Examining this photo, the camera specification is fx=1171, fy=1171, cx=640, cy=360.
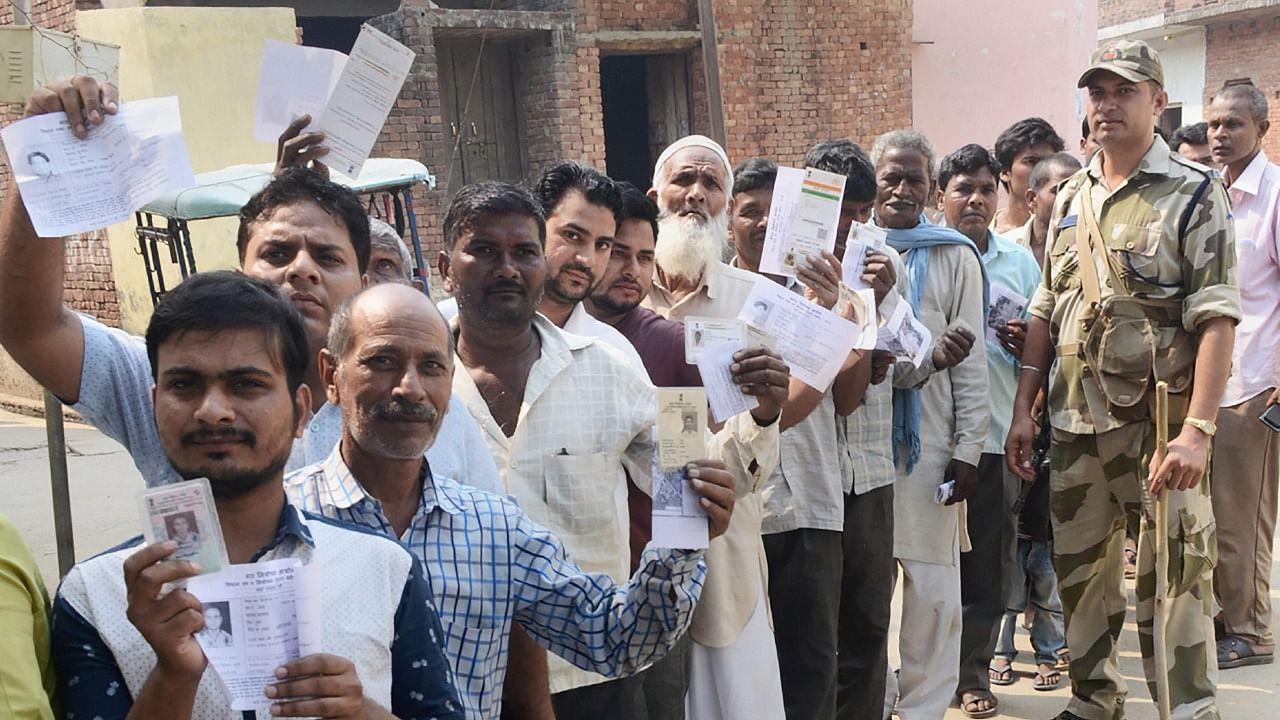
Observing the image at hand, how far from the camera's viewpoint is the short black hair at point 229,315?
185 cm

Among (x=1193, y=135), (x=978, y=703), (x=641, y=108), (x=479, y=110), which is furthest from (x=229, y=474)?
(x=641, y=108)

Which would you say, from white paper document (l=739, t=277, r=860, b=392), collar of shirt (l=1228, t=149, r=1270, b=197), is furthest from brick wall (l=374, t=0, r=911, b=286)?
white paper document (l=739, t=277, r=860, b=392)

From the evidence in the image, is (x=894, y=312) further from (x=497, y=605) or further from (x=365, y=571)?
(x=365, y=571)

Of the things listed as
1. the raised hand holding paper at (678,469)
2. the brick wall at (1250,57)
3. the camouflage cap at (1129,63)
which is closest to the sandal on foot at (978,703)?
the camouflage cap at (1129,63)

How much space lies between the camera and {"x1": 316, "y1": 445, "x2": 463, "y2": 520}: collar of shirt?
2141 millimetres

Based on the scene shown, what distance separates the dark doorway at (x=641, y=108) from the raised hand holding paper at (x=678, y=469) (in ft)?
35.9

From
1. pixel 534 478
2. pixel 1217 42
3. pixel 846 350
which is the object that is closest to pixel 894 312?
pixel 846 350

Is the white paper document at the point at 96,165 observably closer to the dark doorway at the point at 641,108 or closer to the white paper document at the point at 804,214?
the white paper document at the point at 804,214

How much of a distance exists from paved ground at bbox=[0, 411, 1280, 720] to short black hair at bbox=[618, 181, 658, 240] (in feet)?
5.53

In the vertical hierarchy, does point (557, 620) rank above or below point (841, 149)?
below

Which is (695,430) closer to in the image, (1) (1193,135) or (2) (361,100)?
(2) (361,100)

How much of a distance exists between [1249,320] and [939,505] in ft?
7.12

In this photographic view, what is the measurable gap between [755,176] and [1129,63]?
1.38 meters

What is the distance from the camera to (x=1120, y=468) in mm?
4234
